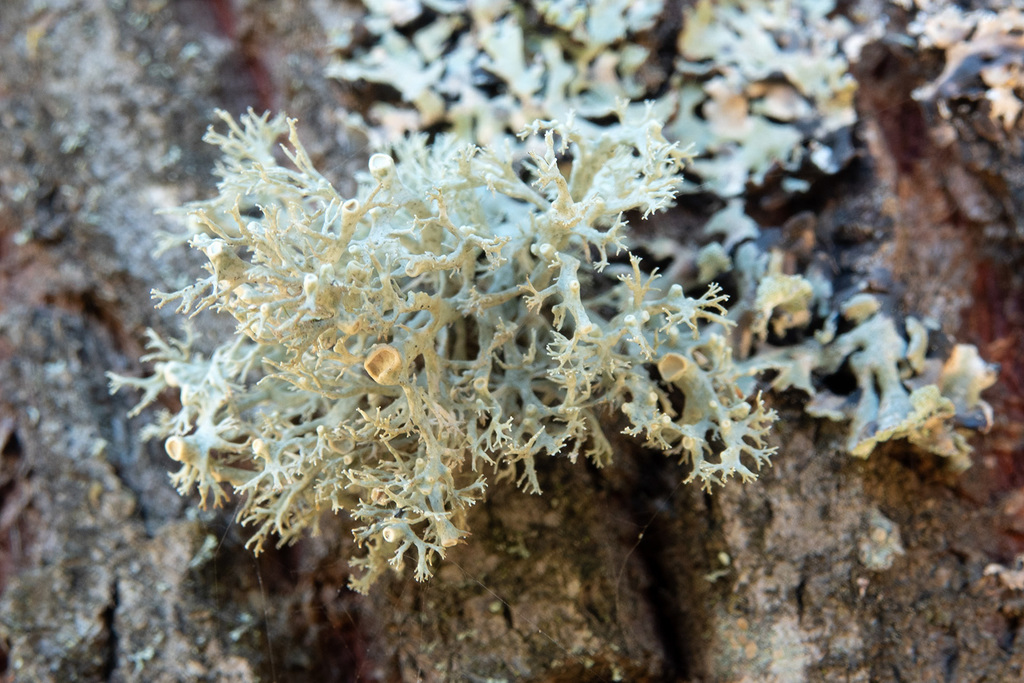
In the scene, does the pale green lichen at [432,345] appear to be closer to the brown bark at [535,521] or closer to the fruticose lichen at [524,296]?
the fruticose lichen at [524,296]

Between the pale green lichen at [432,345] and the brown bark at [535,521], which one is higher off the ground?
the pale green lichen at [432,345]

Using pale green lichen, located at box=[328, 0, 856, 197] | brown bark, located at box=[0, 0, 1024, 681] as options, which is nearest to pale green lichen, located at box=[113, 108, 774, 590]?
brown bark, located at box=[0, 0, 1024, 681]

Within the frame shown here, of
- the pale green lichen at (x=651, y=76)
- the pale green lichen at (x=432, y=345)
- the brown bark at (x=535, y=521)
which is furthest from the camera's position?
the pale green lichen at (x=651, y=76)

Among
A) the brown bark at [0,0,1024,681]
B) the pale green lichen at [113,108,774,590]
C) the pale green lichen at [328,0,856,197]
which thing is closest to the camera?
the pale green lichen at [113,108,774,590]

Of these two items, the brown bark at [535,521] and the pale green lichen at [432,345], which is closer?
the pale green lichen at [432,345]

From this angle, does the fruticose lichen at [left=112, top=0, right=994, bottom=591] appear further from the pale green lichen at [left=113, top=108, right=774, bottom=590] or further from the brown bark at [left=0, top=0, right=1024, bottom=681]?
the brown bark at [left=0, top=0, right=1024, bottom=681]

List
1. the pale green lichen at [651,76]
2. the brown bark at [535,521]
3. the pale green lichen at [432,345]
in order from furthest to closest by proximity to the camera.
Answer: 1. the pale green lichen at [651,76]
2. the brown bark at [535,521]
3. the pale green lichen at [432,345]

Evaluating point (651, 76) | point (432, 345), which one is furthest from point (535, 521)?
point (651, 76)

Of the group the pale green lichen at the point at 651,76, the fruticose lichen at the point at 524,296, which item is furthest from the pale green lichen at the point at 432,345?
the pale green lichen at the point at 651,76

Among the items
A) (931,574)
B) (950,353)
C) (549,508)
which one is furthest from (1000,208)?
(549,508)

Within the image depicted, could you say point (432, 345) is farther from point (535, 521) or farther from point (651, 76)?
point (651, 76)

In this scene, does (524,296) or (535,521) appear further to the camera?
(535,521)

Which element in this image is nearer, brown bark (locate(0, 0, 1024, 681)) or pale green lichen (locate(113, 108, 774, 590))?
pale green lichen (locate(113, 108, 774, 590))
